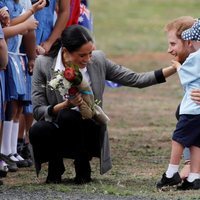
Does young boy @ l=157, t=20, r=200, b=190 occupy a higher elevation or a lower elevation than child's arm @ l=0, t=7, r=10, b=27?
lower

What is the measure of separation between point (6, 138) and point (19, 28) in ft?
4.49

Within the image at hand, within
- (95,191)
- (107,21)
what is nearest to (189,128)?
(95,191)

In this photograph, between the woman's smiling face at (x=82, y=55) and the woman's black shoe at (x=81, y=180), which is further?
the woman's black shoe at (x=81, y=180)

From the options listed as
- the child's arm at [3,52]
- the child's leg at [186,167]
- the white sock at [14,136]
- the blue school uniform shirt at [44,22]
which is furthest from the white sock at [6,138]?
the child's leg at [186,167]

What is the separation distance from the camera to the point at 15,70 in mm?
9750

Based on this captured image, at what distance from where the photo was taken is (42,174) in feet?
31.7

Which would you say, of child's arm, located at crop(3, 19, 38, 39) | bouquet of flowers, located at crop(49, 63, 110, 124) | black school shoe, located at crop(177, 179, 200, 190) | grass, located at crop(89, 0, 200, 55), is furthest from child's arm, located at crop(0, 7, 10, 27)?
grass, located at crop(89, 0, 200, 55)

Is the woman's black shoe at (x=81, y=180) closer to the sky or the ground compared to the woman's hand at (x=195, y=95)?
closer to the ground

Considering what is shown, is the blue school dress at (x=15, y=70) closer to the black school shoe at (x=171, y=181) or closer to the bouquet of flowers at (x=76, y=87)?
the bouquet of flowers at (x=76, y=87)

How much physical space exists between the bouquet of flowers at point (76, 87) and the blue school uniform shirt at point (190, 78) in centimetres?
72

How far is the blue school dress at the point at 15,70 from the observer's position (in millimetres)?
9703

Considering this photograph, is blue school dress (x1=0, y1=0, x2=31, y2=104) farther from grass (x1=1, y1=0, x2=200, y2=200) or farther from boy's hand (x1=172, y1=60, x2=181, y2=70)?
boy's hand (x1=172, y1=60, x2=181, y2=70)

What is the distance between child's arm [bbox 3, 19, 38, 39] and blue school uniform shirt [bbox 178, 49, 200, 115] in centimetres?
149

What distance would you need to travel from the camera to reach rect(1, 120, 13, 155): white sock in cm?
1011
